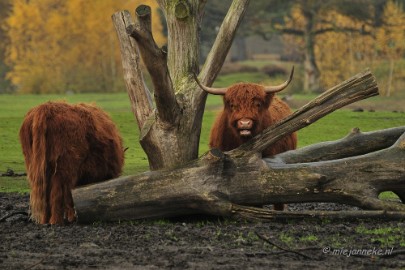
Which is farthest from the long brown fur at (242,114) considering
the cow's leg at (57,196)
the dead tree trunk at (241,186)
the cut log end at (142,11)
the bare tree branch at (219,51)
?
the cow's leg at (57,196)

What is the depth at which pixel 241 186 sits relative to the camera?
10.4m

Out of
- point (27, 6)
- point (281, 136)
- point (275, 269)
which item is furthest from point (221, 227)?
point (27, 6)

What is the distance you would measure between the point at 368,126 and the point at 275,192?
A: 15.2 metres

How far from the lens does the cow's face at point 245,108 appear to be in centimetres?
1101

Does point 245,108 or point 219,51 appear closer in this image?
point 245,108

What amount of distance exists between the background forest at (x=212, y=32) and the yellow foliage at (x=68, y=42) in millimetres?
50

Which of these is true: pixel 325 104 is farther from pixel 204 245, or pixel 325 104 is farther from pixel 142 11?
pixel 204 245

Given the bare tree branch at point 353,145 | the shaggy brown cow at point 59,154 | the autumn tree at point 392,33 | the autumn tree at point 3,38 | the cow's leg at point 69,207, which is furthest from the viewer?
the autumn tree at point 3,38

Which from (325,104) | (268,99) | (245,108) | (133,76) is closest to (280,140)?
(268,99)

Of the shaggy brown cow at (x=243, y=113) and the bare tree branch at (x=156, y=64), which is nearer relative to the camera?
the bare tree branch at (x=156, y=64)

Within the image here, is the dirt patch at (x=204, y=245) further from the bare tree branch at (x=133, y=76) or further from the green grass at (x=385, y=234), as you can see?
the bare tree branch at (x=133, y=76)

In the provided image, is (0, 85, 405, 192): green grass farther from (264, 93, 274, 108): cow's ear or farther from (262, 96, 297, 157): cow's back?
(264, 93, 274, 108): cow's ear

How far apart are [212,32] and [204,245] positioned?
5240 centimetres

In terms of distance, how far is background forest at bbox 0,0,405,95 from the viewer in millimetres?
49062
